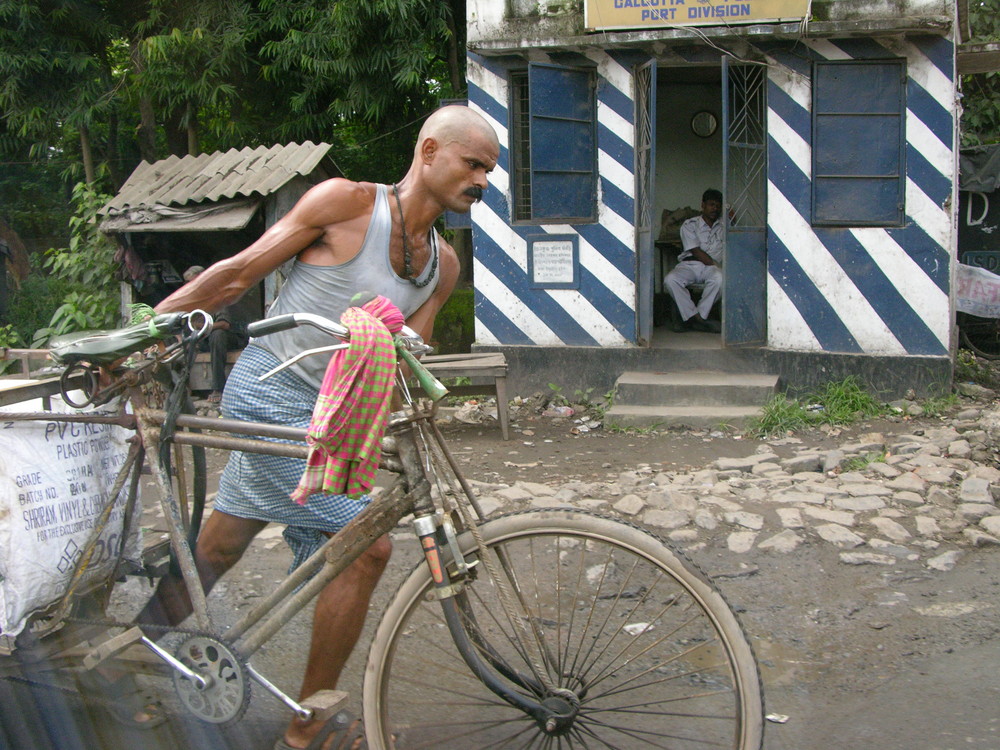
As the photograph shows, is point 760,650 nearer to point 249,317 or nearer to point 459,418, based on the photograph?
point 459,418

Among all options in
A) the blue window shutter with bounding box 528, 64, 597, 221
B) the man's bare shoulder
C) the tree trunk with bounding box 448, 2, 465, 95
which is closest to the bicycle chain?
the man's bare shoulder

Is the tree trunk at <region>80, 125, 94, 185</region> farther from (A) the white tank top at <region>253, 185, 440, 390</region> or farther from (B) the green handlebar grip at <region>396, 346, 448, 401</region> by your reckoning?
(B) the green handlebar grip at <region>396, 346, 448, 401</region>

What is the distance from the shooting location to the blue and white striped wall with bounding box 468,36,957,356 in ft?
23.1

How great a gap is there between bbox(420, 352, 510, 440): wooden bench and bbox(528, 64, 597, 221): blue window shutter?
1.65 metres

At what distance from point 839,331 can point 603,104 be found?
2613mm

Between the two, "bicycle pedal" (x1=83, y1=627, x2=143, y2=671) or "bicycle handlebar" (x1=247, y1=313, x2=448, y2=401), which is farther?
"bicycle pedal" (x1=83, y1=627, x2=143, y2=671)

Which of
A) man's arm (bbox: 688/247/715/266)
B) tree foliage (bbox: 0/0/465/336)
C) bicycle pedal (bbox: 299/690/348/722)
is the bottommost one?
bicycle pedal (bbox: 299/690/348/722)

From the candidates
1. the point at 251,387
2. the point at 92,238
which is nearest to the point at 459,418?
the point at 92,238

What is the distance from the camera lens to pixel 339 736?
251 centimetres

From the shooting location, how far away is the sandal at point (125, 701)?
2604 millimetres

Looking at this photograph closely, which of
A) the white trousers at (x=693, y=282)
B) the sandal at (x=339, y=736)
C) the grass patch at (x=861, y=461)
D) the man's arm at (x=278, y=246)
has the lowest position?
the grass patch at (x=861, y=461)

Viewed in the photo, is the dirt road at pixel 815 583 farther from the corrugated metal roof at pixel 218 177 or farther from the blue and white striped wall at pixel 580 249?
the corrugated metal roof at pixel 218 177

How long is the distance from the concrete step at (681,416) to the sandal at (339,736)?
4.68 m

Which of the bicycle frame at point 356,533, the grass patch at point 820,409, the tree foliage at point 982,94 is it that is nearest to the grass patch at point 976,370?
the grass patch at point 820,409
